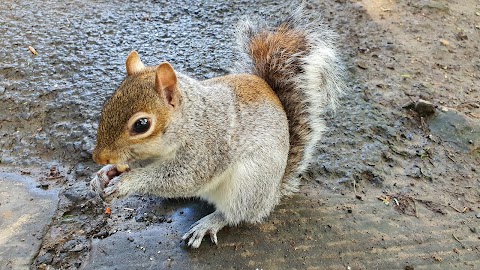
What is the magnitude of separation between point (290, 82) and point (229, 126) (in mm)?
356

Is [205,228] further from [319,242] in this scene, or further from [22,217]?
[22,217]

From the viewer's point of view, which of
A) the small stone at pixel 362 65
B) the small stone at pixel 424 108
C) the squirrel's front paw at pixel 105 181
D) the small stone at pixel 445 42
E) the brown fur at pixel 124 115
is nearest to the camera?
the brown fur at pixel 124 115

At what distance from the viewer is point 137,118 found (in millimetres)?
1271

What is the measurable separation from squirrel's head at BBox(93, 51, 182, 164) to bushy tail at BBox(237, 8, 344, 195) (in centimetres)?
53

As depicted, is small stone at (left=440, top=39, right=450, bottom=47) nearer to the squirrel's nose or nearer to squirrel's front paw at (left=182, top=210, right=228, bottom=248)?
squirrel's front paw at (left=182, top=210, right=228, bottom=248)

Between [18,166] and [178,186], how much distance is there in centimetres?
80

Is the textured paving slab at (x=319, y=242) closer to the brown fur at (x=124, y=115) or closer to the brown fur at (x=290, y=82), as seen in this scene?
the brown fur at (x=290, y=82)

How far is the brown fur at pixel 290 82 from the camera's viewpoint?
173cm

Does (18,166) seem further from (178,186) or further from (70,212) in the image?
(178,186)

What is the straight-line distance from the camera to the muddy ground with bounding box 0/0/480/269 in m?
1.56

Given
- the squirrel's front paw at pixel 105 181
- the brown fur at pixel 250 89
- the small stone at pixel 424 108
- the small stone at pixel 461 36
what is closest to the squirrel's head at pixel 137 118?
the squirrel's front paw at pixel 105 181

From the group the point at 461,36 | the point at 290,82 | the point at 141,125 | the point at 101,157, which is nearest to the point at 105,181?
the point at 101,157

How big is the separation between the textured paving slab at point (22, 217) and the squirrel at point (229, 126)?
0.93 feet

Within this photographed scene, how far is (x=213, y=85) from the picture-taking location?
1.66m
